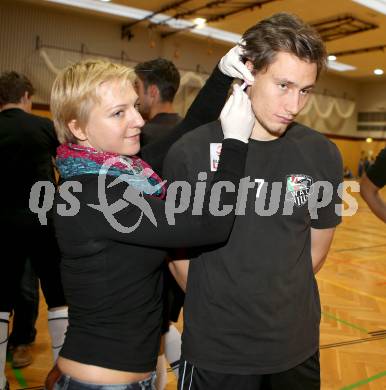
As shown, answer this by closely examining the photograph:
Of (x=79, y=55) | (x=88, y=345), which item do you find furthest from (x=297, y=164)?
(x=79, y=55)

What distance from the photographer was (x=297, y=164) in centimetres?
→ 160

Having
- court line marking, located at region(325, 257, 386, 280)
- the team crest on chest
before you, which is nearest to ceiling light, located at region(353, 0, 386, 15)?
court line marking, located at region(325, 257, 386, 280)

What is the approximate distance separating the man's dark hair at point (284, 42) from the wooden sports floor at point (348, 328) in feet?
7.38

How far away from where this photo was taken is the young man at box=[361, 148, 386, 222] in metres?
2.43

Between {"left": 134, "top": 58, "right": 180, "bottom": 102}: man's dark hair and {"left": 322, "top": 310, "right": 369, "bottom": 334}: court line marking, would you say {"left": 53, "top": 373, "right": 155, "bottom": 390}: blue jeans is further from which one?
{"left": 322, "top": 310, "right": 369, "bottom": 334}: court line marking

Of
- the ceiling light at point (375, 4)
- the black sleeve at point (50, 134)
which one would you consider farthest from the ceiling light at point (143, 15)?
the black sleeve at point (50, 134)

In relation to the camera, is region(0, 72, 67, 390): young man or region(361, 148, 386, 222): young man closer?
region(361, 148, 386, 222): young man

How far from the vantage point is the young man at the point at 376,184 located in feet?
7.98

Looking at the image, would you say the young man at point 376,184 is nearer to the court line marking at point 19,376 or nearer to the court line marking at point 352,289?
the court line marking at point 19,376

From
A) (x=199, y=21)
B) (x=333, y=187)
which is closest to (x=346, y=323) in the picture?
(x=333, y=187)

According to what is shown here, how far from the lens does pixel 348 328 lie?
13.6 feet

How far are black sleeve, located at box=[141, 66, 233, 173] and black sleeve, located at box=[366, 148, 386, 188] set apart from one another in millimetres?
1017

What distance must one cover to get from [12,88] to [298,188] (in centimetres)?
213

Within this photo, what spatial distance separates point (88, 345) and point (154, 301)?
0.25m
